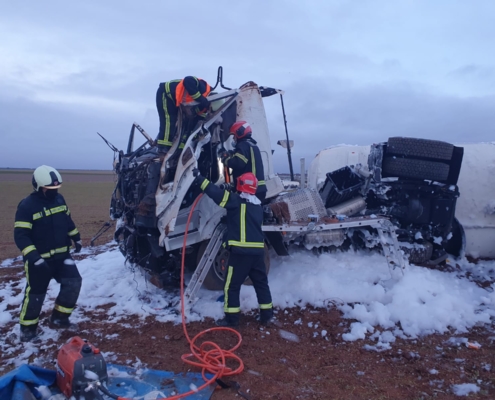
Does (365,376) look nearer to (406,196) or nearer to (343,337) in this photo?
(343,337)

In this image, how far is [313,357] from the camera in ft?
12.9

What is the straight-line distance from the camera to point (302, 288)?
17.3 ft

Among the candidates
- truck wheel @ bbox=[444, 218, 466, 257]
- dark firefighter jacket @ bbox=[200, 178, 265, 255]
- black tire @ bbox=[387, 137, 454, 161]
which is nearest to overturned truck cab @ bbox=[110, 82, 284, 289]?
dark firefighter jacket @ bbox=[200, 178, 265, 255]

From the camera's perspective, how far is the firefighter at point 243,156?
4.88 metres

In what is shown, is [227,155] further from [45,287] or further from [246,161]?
[45,287]

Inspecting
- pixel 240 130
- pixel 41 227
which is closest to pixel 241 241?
pixel 240 130

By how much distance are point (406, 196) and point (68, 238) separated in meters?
4.42

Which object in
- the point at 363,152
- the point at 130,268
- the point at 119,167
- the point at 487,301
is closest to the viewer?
the point at 487,301

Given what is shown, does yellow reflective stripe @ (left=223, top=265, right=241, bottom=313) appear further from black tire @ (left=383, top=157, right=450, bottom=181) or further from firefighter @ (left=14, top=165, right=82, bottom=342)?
black tire @ (left=383, top=157, right=450, bottom=181)

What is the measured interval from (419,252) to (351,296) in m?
1.67

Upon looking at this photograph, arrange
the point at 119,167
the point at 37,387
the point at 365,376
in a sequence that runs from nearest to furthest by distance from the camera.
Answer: the point at 37,387 < the point at 365,376 < the point at 119,167

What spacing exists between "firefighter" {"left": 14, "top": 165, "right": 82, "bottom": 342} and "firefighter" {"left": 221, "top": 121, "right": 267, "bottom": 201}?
186 cm

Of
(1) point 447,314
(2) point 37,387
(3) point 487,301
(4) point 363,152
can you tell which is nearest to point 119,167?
(2) point 37,387

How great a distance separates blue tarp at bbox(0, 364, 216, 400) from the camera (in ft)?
9.47
